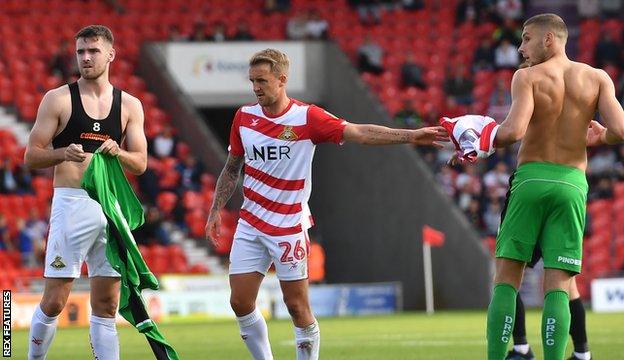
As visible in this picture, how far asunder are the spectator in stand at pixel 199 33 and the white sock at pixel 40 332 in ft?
69.5

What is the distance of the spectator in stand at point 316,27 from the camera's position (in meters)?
31.3

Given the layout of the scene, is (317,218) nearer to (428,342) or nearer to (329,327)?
(329,327)

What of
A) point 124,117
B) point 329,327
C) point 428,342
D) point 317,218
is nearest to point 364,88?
point 317,218

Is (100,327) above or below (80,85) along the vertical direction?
below

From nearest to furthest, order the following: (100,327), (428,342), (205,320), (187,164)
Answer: (100,327), (428,342), (205,320), (187,164)

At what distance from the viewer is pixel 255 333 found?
10.0 metres

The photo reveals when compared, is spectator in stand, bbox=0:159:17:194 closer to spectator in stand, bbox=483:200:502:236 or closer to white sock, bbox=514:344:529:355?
spectator in stand, bbox=483:200:502:236

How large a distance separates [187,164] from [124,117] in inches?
713

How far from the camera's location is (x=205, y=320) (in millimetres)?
24859

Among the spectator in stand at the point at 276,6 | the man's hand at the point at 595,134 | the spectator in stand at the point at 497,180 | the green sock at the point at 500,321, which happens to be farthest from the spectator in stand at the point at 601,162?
the green sock at the point at 500,321

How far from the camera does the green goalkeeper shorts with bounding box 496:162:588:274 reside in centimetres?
918

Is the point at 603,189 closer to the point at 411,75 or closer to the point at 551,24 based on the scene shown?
the point at 411,75

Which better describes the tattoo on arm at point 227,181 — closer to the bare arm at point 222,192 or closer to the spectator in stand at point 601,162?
the bare arm at point 222,192

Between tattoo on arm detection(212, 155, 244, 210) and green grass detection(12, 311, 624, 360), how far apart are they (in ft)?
11.9
